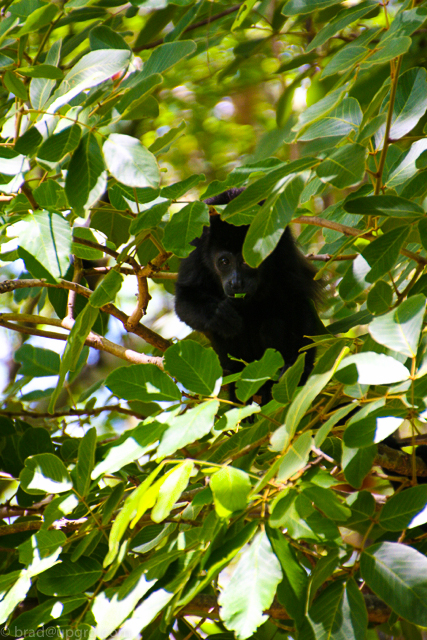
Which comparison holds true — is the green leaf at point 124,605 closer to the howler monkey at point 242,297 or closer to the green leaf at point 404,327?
the green leaf at point 404,327

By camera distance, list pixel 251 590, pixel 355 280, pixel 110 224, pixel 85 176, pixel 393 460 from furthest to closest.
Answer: pixel 110 224
pixel 393 460
pixel 355 280
pixel 85 176
pixel 251 590

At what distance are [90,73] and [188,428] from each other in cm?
90

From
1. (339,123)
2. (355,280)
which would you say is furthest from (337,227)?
(339,123)

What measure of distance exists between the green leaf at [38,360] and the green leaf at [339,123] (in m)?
1.68

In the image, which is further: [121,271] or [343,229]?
[121,271]

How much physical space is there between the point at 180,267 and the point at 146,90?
1919 mm

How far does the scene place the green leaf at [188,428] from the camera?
1.12 meters

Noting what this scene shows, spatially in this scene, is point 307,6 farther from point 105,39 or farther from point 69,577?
point 69,577

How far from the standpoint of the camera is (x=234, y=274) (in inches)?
119

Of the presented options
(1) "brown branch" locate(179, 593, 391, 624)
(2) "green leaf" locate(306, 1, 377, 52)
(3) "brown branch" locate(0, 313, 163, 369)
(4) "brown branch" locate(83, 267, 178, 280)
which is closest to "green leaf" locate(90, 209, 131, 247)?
(4) "brown branch" locate(83, 267, 178, 280)

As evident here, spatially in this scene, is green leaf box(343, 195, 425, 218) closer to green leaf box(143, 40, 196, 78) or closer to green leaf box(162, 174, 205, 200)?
green leaf box(162, 174, 205, 200)

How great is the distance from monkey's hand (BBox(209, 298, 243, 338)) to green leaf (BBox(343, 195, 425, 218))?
1.63 m

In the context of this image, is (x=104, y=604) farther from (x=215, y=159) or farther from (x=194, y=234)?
(x=215, y=159)

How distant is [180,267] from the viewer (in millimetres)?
3307
